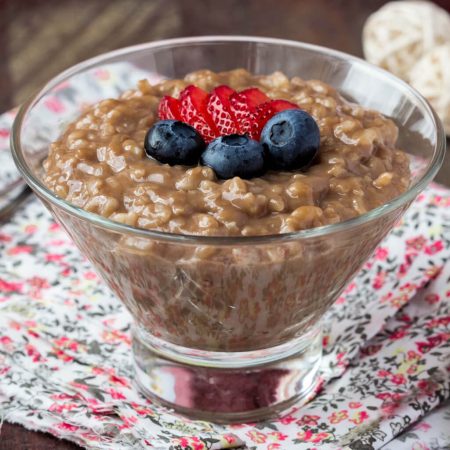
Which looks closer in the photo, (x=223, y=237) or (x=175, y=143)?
(x=223, y=237)

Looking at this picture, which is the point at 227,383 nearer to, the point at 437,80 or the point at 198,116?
the point at 198,116

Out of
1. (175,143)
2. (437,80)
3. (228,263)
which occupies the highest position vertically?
(175,143)

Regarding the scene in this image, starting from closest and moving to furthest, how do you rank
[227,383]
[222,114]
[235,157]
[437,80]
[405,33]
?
[235,157] < [222,114] < [227,383] < [437,80] < [405,33]

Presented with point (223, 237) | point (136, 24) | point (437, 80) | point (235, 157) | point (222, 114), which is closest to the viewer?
point (223, 237)

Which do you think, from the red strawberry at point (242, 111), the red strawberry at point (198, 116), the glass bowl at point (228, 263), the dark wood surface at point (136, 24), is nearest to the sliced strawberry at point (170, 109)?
the red strawberry at point (198, 116)

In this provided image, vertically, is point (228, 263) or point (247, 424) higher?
point (228, 263)

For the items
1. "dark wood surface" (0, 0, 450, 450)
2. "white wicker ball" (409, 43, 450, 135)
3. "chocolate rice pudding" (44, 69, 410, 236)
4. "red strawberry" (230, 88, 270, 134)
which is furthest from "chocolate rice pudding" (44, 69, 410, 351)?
"dark wood surface" (0, 0, 450, 450)

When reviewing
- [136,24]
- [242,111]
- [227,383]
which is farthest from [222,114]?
[136,24]
